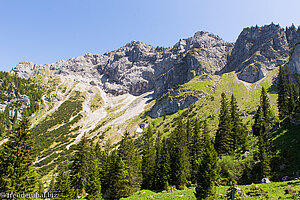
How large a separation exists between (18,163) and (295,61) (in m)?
196

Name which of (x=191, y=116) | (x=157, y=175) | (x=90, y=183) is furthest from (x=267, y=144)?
(x=191, y=116)

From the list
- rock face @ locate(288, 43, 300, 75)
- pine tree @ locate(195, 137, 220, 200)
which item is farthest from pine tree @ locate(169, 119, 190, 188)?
rock face @ locate(288, 43, 300, 75)

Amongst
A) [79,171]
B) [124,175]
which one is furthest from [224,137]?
[79,171]

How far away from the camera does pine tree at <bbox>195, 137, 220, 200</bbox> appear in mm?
22812

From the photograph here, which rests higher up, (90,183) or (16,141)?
(16,141)

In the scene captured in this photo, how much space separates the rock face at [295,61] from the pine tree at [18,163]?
18636cm

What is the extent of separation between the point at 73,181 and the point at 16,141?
1076 inches

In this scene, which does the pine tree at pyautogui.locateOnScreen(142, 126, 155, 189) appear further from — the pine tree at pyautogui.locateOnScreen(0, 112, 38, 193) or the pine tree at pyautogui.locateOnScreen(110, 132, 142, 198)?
the pine tree at pyautogui.locateOnScreen(0, 112, 38, 193)

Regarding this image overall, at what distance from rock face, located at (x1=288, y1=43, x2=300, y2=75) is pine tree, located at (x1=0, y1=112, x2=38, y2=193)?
186m

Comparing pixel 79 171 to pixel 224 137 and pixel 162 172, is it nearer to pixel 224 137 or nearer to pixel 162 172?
pixel 162 172

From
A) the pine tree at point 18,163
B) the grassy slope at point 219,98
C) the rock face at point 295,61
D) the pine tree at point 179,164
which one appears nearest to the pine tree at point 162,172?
the pine tree at point 179,164

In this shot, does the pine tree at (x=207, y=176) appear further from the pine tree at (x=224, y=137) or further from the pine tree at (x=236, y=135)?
the pine tree at (x=236, y=135)

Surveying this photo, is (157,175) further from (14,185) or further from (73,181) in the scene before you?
(14,185)

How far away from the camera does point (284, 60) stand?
592 feet
